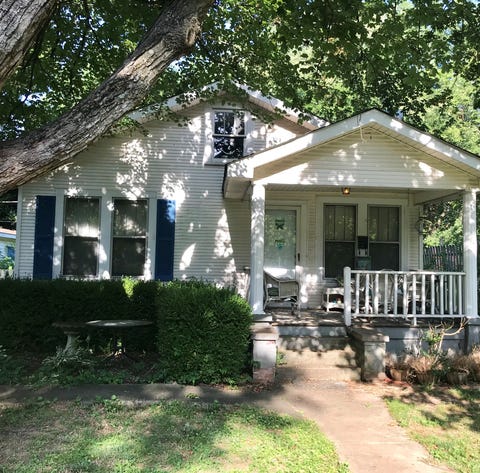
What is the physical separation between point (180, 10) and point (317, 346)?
17.4 feet

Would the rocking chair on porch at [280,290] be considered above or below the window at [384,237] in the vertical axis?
below

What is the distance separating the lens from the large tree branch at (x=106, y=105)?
3.16 metres

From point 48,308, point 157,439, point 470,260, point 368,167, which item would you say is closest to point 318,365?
point 470,260

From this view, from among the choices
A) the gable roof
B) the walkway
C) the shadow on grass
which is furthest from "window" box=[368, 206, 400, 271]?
the walkway

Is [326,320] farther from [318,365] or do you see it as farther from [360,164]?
[360,164]

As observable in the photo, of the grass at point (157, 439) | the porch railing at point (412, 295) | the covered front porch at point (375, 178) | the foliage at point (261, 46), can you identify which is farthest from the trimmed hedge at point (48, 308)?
the porch railing at point (412, 295)

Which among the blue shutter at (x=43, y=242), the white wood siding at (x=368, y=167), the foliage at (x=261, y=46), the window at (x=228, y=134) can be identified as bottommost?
the blue shutter at (x=43, y=242)

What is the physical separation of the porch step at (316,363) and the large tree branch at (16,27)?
5.29 metres

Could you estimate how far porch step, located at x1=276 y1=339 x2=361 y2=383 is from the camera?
274 inches

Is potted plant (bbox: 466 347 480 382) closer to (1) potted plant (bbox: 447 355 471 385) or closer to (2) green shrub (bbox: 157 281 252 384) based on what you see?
(1) potted plant (bbox: 447 355 471 385)

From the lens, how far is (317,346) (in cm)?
751

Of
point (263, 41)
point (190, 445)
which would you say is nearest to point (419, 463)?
point (190, 445)

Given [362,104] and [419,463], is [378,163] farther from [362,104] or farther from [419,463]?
[362,104]

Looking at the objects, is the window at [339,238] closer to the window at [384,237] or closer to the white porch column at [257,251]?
the window at [384,237]
